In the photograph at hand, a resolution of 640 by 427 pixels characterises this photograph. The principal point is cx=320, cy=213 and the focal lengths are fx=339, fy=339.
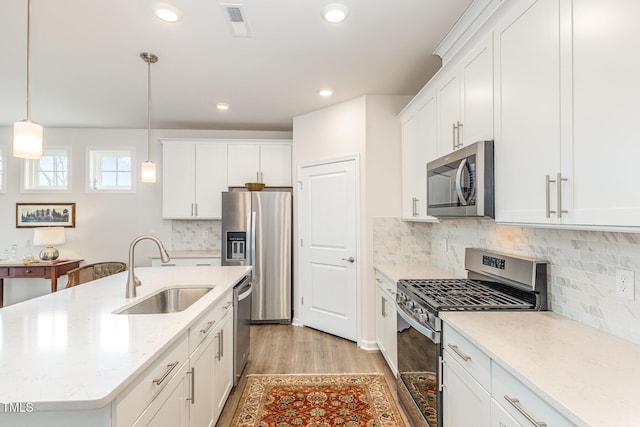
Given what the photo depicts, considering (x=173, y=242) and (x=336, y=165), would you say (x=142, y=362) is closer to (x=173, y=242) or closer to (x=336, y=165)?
(x=336, y=165)

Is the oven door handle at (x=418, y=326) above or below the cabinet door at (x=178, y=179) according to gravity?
below

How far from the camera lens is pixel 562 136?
1269mm

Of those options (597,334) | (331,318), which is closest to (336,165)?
(331,318)

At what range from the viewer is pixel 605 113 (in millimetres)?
1087

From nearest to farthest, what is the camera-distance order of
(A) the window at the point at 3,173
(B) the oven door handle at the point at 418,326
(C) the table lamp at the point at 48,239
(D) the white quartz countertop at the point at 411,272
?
(B) the oven door handle at the point at 418,326, (D) the white quartz countertop at the point at 411,272, (C) the table lamp at the point at 48,239, (A) the window at the point at 3,173

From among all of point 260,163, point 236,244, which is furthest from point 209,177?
point 236,244

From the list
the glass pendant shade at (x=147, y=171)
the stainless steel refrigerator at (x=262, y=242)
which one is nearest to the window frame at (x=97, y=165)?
the stainless steel refrigerator at (x=262, y=242)

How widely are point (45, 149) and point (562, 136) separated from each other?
6.07m

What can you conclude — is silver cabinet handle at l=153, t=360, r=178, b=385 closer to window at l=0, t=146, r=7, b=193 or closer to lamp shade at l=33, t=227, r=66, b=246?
lamp shade at l=33, t=227, r=66, b=246

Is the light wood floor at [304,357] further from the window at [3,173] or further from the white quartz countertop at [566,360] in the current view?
the window at [3,173]

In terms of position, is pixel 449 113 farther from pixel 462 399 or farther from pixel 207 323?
pixel 207 323

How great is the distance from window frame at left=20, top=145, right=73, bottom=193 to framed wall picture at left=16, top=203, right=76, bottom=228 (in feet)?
0.67

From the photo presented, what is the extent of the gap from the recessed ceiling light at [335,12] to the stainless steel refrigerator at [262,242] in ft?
7.88

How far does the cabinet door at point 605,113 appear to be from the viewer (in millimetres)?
1006
